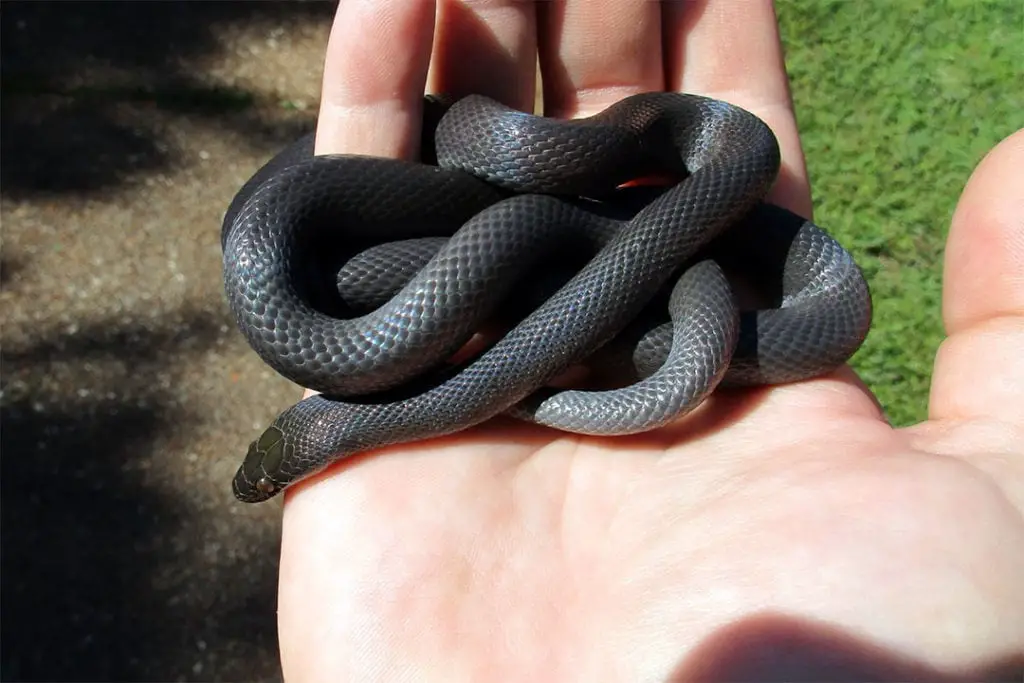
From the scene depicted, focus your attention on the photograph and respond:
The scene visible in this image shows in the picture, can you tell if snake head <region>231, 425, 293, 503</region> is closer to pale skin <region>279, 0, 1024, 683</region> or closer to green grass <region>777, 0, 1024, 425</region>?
pale skin <region>279, 0, 1024, 683</region>

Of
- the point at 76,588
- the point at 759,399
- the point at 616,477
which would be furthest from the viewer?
the point at 76,588

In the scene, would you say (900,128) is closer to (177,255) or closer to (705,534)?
(705,534)

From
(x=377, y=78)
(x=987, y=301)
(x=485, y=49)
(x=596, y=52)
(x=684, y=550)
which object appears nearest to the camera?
(x=684, y=550)

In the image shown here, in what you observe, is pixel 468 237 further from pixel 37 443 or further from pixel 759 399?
pixel 37 443

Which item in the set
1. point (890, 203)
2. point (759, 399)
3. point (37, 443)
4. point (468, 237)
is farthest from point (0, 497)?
point (890, 203)

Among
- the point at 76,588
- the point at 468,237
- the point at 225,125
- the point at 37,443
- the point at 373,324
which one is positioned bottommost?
the point at 76,588

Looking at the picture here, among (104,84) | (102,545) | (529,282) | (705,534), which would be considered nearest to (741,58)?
(529,282)

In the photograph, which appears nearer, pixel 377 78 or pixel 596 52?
pixel 377 78
